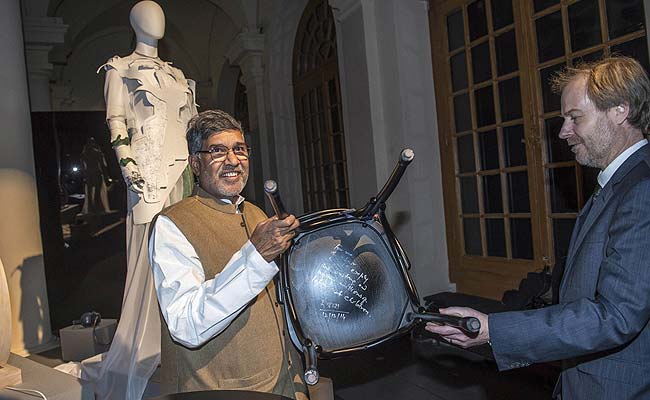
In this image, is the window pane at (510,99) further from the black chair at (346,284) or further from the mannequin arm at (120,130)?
the black chair at (346,284)

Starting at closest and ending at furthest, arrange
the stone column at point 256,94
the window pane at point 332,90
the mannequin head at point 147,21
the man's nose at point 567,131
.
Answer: the man's nose at point 567,131 < the mannequin head at point 147,21 < the window pane at point 332,90 < the stone column at point 256,94

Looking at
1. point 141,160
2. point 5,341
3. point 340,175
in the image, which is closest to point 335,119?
point 340,175

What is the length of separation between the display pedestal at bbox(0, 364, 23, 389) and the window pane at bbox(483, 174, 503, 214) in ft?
11.5

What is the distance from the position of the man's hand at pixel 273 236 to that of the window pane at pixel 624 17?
9.78 ft

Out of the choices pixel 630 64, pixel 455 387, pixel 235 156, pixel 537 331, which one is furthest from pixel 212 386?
pixel 455 387

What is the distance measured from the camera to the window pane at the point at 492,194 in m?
4.51

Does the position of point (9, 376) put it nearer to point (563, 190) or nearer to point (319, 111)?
point (563, 190)

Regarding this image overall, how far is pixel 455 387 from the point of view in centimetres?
338

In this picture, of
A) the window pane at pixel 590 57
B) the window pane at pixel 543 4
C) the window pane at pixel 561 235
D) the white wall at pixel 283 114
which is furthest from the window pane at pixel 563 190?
the white wall at pixel 283 114

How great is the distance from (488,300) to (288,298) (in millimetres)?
3458

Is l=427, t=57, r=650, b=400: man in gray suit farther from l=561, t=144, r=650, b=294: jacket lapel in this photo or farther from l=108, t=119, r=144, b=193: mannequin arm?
l=108, t=119, r=144, b=193: mannequin arm

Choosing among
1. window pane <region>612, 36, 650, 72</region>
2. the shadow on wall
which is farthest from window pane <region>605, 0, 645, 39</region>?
the shadow on wall

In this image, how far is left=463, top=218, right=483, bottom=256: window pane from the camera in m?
4.75

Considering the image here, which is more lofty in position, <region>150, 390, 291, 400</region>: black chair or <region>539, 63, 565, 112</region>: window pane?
<region>539, 63, 565, 112</region>: window pane
